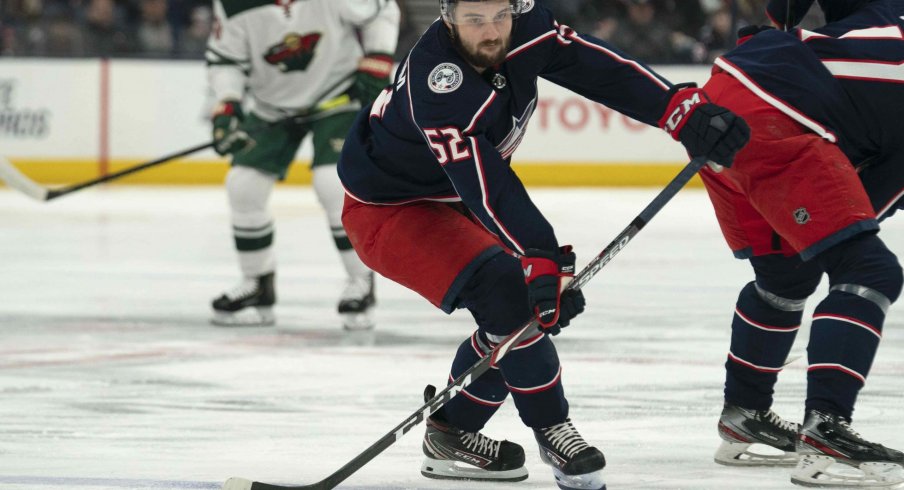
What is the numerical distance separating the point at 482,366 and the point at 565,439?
7.2 inches

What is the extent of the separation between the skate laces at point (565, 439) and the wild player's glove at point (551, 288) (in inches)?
9.1

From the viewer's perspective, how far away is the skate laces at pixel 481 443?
2.93 metres

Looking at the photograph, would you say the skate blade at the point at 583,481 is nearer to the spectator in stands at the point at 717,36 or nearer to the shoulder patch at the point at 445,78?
the shoulder patch at the point at 445,78

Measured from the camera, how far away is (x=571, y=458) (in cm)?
259

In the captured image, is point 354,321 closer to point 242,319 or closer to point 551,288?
point 242,319

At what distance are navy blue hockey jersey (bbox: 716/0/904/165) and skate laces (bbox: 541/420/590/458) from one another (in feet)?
2.23

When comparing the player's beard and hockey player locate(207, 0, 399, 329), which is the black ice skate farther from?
hockey player locate(207, 0, 399, 329)

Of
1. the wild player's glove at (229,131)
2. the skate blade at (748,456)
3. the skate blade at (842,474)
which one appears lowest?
the wild player's glove at (229,131)

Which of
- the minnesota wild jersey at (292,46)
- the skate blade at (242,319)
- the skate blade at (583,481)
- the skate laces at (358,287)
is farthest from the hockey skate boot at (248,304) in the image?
the skate blade at (583,481)

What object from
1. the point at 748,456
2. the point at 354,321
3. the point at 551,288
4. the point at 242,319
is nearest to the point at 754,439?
the point at 748,456

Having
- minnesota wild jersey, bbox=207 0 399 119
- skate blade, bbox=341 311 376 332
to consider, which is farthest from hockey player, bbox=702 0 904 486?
minnesota wild jersey, bbox=207 0 399 119

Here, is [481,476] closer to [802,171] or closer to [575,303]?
[575,303]

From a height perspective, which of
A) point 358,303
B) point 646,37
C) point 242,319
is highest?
point 358,303

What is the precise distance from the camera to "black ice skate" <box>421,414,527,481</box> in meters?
2.90
